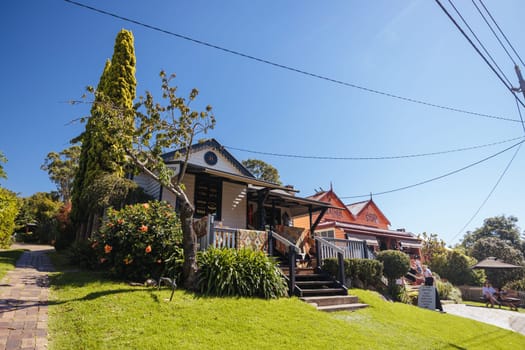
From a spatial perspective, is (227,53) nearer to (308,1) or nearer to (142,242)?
(308,1)

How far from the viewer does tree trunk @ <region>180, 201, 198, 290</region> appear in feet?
24.1

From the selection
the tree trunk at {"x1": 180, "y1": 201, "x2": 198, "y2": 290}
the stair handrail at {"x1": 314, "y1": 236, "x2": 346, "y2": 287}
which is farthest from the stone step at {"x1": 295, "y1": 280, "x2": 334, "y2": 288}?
the tree trunk at {"x1": 180, "y1": 201, "x2": 198, "y2": 290}

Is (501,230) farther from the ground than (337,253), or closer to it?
farther from the ground

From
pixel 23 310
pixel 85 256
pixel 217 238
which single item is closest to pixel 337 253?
pixel 217 238

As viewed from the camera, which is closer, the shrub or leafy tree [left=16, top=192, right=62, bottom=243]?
the shrub

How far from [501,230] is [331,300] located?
67.5m

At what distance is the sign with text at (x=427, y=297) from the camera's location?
12.1 metres

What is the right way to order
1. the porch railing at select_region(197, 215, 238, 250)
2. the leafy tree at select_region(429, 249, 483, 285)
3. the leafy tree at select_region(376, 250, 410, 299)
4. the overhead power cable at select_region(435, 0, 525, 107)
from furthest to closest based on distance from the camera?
the leafy tree at select_region(429, 249, 483, 285)
the leafy tree at select_region(376, 250, 410, 299)
the porch railing at select_region(197, 215, 238, 250)
the overhead power cable at select_region(435, 0, 525, 107)

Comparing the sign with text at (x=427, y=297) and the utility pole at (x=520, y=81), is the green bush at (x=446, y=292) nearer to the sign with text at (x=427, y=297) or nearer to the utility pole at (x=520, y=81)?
the sign with text at (x=427, y=297)

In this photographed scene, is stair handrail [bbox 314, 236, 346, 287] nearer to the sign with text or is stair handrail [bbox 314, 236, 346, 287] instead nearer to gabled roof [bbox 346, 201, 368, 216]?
the sign with text

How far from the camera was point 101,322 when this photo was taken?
492 cm

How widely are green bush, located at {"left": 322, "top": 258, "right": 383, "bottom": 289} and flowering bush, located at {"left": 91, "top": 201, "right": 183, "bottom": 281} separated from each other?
5243mm

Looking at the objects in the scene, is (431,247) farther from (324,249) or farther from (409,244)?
(324,249)

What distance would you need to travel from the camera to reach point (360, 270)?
10984mm
